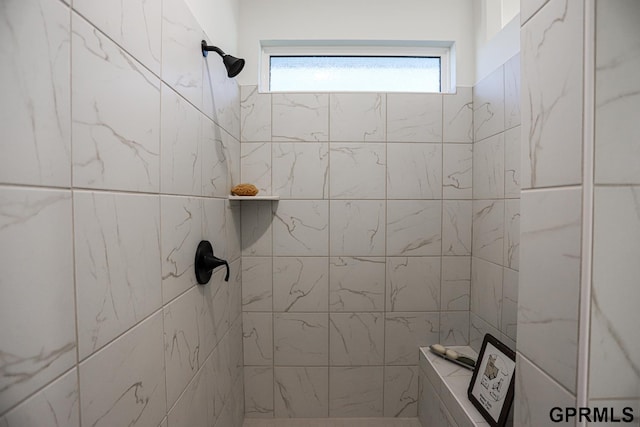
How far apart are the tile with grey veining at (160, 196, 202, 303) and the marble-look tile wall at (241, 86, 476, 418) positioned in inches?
25.0

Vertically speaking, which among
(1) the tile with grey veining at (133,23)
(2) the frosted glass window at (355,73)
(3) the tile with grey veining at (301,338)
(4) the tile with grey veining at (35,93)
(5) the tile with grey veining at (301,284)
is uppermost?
(2) the frosted glass window at (355,73)

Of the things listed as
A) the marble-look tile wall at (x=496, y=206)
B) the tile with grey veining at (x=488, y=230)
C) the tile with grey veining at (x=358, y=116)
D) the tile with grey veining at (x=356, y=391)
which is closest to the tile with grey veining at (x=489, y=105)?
the marble-look tile wall at (x=496, y=206)

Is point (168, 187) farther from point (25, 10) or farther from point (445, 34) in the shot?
point (445, 34)

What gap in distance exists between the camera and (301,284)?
1.63m

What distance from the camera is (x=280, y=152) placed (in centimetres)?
161

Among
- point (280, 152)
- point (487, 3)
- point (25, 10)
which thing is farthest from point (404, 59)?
point (25, 10)

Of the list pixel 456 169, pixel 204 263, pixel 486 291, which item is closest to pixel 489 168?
pixel 456 169

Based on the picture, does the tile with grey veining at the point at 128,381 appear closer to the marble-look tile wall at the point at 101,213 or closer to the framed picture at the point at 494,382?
the marble-look tile wall at the point at 101,213

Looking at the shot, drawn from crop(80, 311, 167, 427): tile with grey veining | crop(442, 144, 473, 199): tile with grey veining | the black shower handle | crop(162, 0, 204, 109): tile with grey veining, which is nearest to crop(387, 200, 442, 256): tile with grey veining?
crop(442, 144, 473, 199): tile with grey veining

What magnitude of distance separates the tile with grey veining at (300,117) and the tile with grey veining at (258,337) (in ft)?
3.22

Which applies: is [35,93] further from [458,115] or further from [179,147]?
[458,115]

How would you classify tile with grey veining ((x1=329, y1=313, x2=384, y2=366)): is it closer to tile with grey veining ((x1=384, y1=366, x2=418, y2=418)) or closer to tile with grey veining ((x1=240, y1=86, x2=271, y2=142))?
tile with grey veining ((x1=384, y1=366, x2=418, y2=418))

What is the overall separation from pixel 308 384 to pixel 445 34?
2.06 metres

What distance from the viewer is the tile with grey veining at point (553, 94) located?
1.59ft
